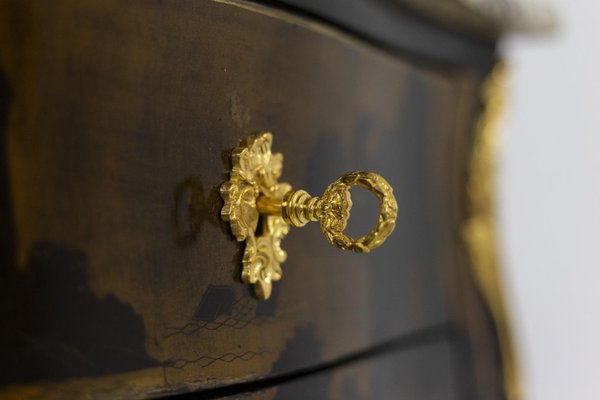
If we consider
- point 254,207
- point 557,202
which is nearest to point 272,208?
point 254,207

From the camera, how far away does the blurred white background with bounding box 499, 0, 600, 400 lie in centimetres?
115

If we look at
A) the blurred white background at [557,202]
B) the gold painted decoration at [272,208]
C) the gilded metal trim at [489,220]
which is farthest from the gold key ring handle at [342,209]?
the blurred white background at [557,202]

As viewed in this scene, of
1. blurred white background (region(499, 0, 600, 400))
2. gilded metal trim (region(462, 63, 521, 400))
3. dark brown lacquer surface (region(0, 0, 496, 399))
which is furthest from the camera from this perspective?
blurred white background (region(499, 0, 600, 400))

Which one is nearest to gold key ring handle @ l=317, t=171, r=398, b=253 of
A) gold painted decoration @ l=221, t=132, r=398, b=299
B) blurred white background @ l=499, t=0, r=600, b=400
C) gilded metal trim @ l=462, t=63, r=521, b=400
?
gold painted decoration @ l=221, t=132, r=398, b=299

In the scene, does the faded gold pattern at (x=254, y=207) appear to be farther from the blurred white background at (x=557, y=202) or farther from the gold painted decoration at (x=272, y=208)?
the blurred white background at (x=557, y=202)

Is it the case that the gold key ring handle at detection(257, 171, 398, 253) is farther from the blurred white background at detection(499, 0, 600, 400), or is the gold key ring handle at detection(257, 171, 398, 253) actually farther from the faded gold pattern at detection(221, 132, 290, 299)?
the blurred white background at detection(499, 0, 600, 400)

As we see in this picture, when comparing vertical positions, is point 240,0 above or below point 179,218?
above

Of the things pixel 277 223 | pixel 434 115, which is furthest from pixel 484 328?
pixel 277 223

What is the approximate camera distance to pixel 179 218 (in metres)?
0.34

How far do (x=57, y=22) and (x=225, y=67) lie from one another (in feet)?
0.29

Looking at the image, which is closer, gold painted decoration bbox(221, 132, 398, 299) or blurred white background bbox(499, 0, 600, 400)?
gold painted decoration bbox(221, 132, 398, 299)

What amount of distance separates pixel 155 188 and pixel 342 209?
0.09 meters

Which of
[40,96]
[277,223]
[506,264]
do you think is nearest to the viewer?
[40,96]

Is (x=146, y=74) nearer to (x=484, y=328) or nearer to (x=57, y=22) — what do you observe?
(x=57, y=22)
